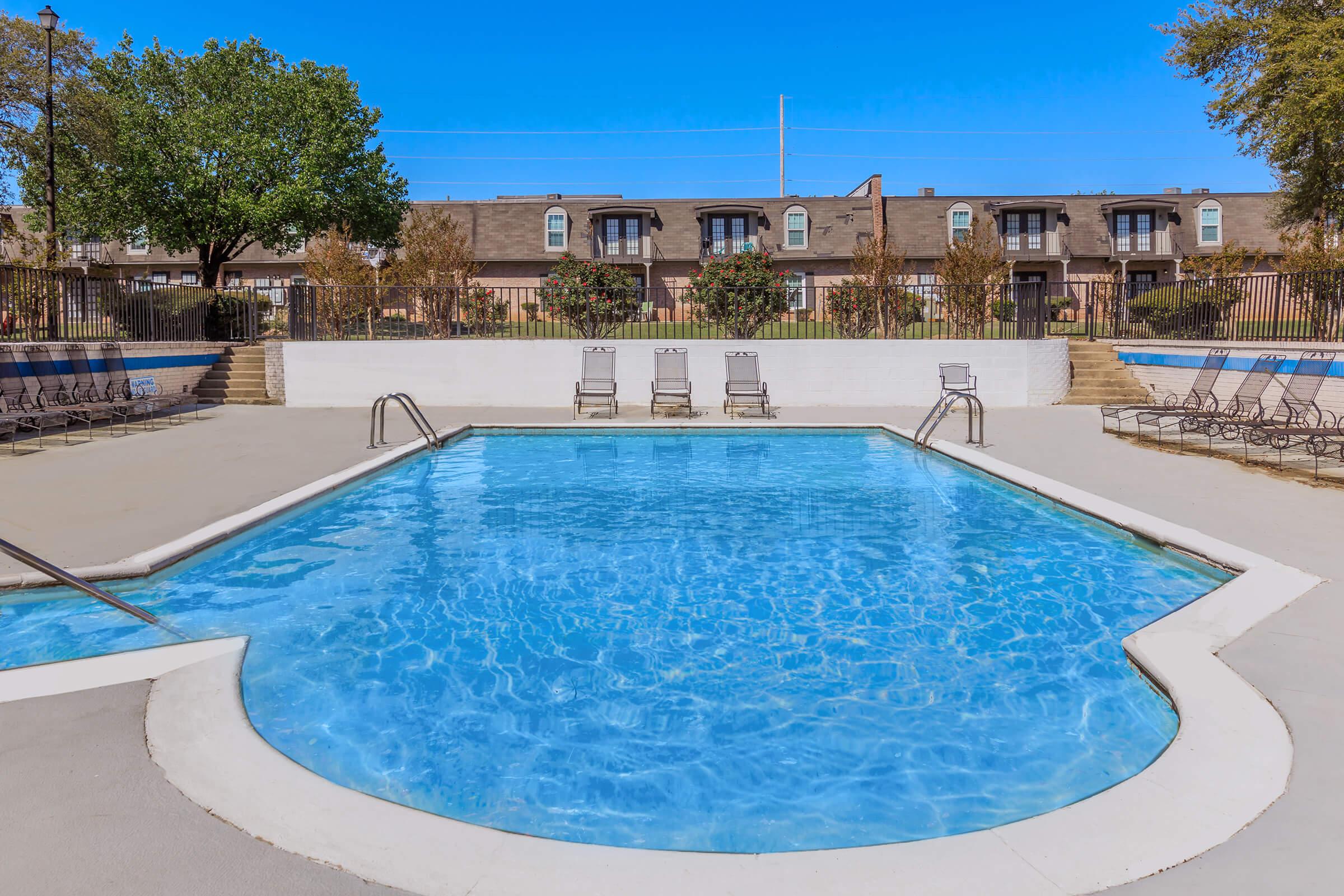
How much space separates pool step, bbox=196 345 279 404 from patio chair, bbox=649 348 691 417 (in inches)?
334

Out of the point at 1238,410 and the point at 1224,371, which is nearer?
the point at 1238,410

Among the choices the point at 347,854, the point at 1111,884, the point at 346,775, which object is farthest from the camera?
the point at 346,775

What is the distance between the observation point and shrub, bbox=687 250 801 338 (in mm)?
19234

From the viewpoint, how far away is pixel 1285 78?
1773cm

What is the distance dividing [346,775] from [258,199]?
30.1 m

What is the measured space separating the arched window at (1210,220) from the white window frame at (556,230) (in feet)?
97.2

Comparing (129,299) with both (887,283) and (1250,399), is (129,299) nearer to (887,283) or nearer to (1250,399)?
(887,283)

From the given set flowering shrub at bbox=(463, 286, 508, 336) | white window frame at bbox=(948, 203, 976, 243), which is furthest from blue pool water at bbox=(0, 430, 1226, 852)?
white window frame at bbox=(948, 203, 976, 243)

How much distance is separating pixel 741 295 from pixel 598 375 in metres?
4.49

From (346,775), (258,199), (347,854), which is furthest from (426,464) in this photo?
(258,199)

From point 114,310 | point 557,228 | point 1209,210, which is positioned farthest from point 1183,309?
point 557,228

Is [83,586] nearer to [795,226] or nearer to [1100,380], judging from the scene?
[1100,380]

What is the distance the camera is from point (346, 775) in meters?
3.74

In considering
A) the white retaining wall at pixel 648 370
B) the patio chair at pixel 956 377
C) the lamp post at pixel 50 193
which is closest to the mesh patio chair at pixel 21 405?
the lamp post at pixel 50 193
